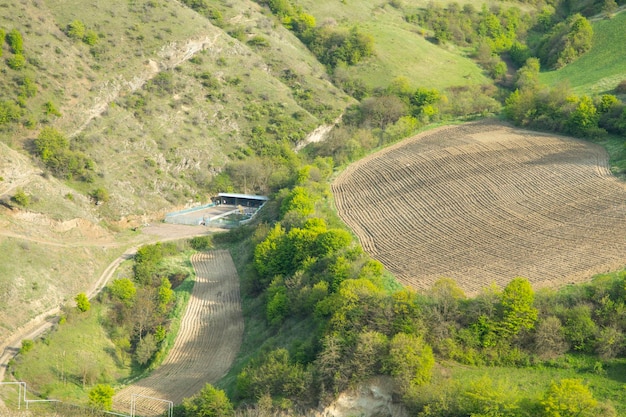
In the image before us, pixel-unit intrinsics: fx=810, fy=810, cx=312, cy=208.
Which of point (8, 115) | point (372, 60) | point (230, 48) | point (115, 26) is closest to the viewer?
point (8, 115)

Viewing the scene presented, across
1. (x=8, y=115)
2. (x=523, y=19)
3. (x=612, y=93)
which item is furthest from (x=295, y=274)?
(x=523, y=19)

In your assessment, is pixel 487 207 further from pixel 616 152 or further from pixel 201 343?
pixel 201 343

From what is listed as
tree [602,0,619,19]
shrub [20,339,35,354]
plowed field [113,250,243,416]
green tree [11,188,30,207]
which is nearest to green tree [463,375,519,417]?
plowed field [113,250,243,416]

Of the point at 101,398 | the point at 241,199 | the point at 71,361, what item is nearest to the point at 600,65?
the point at 241,199

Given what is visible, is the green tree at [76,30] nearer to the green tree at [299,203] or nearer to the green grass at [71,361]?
the green tree at [299,203]

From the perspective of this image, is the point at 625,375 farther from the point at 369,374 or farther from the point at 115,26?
the point at 115,26
